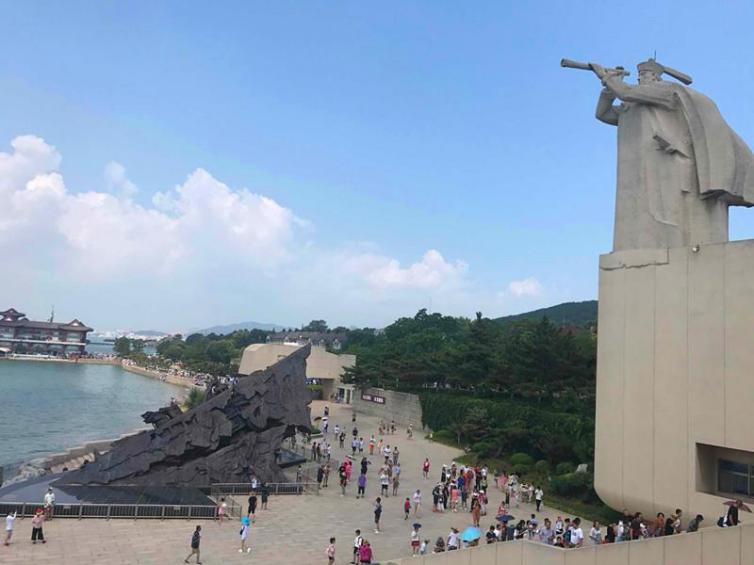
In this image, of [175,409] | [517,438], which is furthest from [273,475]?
[517,438]

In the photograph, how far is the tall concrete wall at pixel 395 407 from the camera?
125 feet

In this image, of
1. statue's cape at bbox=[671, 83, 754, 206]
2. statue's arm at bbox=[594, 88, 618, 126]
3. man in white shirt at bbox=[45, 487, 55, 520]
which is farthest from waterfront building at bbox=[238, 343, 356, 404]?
statue's cape at bbox=[671, 83, 754, 206]

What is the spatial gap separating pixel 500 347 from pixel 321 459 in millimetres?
14294

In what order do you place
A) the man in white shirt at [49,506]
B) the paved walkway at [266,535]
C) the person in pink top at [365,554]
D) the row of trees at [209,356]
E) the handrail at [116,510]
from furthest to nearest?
the row of trees at [209,356] < the handrail at [116,510] < the man in white shirt at [49,506] < the paved walkway at [266,535] < the person in pink top at [365,554]

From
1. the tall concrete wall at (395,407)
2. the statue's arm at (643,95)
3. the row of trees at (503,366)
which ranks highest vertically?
the statue's arm at (643,95)

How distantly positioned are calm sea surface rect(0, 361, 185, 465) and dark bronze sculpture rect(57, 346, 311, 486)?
13.5 m

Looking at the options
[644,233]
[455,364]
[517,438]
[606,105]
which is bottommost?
[517,438]

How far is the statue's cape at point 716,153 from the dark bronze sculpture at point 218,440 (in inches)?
584

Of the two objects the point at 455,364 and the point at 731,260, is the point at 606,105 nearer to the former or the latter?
the point at 731,260

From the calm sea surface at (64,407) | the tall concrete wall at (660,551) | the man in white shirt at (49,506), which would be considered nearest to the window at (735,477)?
the tall concrete wall at (660,551)

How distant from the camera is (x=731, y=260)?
1343 centimetres

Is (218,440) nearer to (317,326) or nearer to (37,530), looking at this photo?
(37,530)

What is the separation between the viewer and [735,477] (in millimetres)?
13617

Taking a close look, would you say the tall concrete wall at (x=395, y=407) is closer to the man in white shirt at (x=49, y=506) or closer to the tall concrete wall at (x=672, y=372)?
the tall concrete wall at (x=672, y=372)
